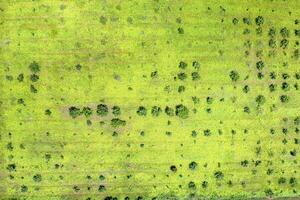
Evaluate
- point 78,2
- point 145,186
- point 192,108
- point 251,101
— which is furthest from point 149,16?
point 145,186

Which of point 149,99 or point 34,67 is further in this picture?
point 149,99

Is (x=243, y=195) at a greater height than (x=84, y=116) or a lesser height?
lesser

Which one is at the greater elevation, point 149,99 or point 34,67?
point 34,67

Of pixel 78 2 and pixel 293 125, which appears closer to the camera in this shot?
pixel 78 2

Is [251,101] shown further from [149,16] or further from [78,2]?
[78,2]

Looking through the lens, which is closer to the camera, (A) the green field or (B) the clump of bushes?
(B) the clump of bushes

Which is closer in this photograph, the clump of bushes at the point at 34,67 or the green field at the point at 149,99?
the clump of bushes at the point at 34,67

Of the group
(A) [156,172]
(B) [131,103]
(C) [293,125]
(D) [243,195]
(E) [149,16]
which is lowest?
(D) [243,195]

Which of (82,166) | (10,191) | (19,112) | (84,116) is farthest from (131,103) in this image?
(10,191)
